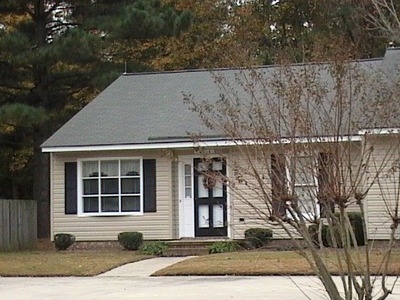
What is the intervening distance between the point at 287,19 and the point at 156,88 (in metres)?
13.3

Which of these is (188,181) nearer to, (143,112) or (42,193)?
(143,112)

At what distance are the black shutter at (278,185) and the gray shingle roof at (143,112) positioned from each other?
1389 cm

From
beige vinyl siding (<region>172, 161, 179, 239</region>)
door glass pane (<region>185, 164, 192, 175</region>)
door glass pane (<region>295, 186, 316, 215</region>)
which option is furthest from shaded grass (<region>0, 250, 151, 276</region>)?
door glass pane (<region>295, 186, 316, 215</region>)

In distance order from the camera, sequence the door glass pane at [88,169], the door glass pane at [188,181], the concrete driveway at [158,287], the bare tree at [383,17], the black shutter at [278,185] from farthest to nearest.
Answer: the door glass pane at [88,169] < the door glass pane at [188,181] < the bare tree at [383,17] < the concrete driveway at [158,287] < the black shutter at [278,185]

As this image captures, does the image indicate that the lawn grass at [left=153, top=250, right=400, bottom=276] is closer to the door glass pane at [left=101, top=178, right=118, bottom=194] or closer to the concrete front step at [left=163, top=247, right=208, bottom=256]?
the concrete front step at [left=163, top=247, right=208, bottom=256]

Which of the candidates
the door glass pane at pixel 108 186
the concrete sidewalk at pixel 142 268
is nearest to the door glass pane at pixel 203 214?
the concrete sidewalk at pixel 142 268

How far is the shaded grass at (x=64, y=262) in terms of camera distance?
1977cm

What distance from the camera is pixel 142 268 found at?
797 inches

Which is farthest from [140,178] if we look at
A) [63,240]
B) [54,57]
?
[54,57]

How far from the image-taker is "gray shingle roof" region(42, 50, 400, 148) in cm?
2512

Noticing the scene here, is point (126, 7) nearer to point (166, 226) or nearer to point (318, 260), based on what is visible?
point (166, 226)

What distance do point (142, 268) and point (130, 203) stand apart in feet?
17.6

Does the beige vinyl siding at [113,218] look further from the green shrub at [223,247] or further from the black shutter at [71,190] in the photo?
the green shrub at [223,247]

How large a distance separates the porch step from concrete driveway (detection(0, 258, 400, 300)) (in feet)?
13.8
